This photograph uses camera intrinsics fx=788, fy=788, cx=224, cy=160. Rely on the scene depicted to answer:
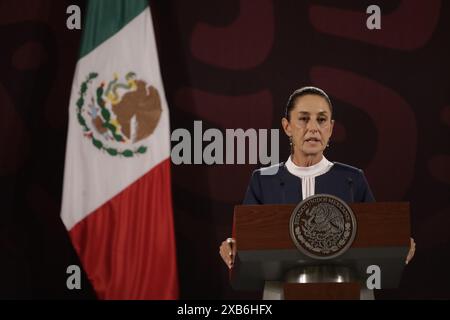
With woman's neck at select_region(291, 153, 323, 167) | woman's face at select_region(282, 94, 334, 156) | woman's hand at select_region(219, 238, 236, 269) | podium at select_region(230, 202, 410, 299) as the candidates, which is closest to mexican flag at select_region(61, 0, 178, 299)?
woman's neck at select_region(291, 153, 323, 167)

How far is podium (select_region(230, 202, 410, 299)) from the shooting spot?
102 inches

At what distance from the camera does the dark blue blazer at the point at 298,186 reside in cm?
365

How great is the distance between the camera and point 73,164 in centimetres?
Result: 498

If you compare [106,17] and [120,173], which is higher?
[106,17]

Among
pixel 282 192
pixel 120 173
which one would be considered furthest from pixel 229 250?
pixel 120 173

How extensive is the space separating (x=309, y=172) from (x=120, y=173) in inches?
62.4

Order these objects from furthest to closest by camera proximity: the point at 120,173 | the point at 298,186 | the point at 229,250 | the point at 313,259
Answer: the point at 120,173 < the point at 298,186 < the point at 229,250 < the point at 313,259

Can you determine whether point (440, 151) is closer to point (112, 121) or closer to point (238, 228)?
point (112, 121)

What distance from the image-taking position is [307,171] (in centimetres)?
382

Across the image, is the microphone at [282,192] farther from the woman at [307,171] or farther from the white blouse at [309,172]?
the white blouse at [309,172]

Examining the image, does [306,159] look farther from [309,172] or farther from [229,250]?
[229,250]

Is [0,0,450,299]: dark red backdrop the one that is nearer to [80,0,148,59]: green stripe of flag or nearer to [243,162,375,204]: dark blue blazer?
[80,0,148,59]: green stripe of flag

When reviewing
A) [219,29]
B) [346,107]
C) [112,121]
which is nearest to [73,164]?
[112,121]

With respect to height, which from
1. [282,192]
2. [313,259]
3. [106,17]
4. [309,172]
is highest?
[106,17]
